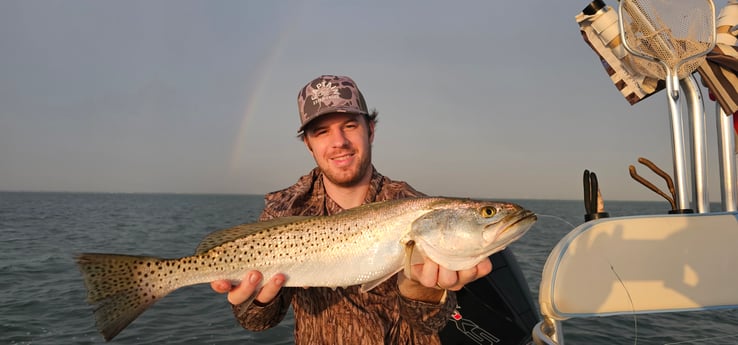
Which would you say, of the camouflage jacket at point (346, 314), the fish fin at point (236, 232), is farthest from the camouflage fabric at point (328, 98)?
the fish fin at point (236, 232)

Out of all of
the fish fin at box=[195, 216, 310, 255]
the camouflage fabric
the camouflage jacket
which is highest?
the camouflage fabric

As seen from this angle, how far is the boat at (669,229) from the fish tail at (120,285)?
2718 millimetres

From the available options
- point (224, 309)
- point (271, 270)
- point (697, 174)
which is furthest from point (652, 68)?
point (224, 309)

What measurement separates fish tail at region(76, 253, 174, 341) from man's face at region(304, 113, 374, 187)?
1.53 metres

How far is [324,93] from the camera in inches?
152

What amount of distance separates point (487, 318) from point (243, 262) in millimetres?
2717

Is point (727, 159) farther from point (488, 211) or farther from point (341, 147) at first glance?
point (341, 147)

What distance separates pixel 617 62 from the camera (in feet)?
12.5

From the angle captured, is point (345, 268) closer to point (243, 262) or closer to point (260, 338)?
point (243, 262)

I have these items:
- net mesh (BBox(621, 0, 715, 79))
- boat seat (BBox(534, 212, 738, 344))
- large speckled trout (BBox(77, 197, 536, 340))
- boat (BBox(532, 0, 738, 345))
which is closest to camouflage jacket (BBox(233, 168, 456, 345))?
large speckled trout (BBox(77, 197, 536, 340))

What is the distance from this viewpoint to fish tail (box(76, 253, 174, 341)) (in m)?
3.07

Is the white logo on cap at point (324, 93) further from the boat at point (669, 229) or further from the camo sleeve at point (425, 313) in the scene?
the boat at point (669, 229)

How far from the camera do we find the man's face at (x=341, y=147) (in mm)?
3775

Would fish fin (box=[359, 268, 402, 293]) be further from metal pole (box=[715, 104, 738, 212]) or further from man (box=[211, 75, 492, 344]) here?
metal pole (box=[715, 104, 738, 212])
